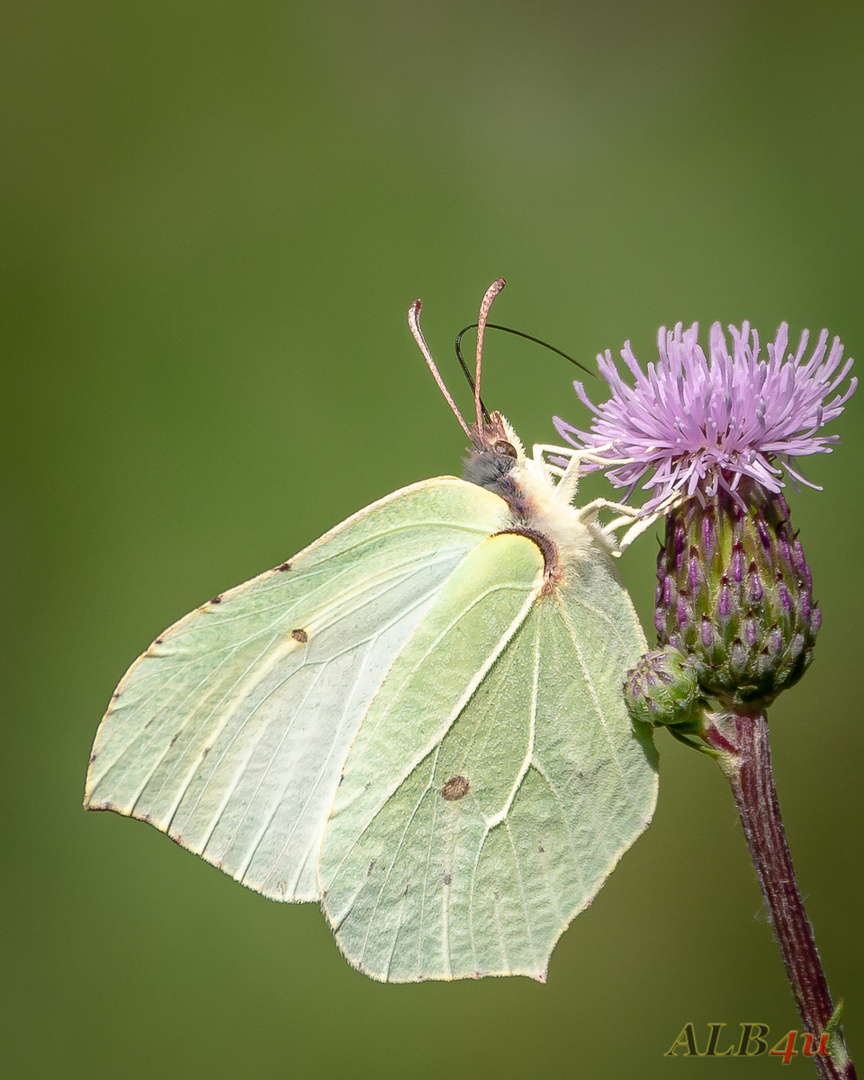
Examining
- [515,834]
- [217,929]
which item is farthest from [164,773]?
[217,929]

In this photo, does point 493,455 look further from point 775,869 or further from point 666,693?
point 775,869


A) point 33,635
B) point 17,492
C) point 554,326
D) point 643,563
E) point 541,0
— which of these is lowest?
point 643,563

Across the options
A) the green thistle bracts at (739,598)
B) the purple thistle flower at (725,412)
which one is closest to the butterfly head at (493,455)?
the purple thistle flower at (725,412)

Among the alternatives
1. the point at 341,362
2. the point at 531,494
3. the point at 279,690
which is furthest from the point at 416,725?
the point at 341,362

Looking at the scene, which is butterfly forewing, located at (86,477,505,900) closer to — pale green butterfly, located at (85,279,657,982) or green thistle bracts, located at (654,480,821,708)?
pale green butterfly, located at (85,279,657,982)

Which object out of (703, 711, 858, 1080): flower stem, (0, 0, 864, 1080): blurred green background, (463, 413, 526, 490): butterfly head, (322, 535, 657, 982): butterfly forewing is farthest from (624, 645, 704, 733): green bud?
(0, 0, 864, 1080): blurred green background

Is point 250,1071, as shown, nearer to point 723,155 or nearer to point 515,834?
point 515,834
